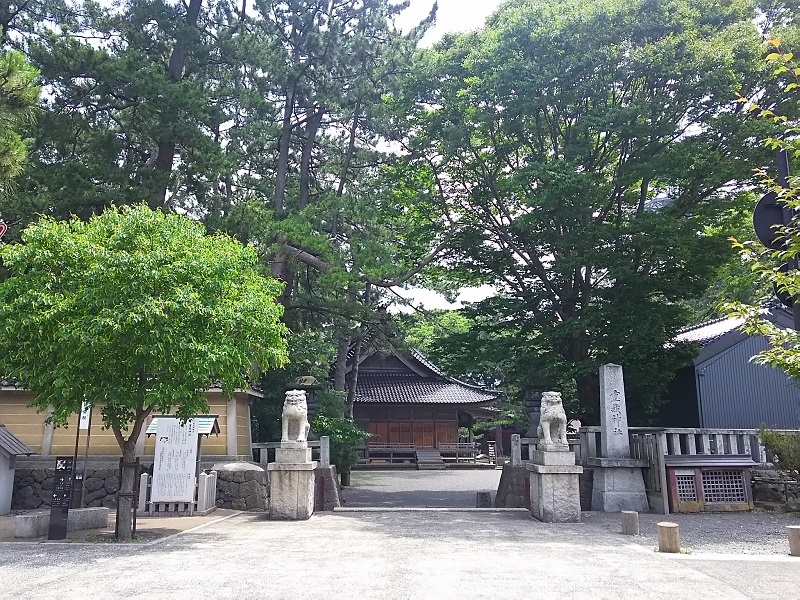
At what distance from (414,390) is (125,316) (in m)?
29.2

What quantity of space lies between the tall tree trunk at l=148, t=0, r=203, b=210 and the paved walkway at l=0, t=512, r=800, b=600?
10524mm

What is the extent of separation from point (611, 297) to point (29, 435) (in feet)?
54.7

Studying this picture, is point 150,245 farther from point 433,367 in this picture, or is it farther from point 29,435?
point 433,367

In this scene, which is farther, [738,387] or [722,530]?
[738,387]

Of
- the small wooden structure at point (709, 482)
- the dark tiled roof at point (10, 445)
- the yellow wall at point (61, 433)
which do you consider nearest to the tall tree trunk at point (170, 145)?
the yellow wall at point (61, 433)

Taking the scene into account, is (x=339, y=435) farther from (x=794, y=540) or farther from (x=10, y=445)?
(x=794, y=540)

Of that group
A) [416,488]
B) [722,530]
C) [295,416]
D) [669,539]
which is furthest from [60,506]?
[416,488]

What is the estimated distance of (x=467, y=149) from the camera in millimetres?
19547

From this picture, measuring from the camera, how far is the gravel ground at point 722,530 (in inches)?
402

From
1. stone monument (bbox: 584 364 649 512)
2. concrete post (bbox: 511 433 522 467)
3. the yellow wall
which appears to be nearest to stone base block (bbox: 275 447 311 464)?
the yellow wall

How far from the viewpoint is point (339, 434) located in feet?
67.8

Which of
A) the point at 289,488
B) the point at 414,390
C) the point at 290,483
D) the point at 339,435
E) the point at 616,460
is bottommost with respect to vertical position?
the point at 289,488

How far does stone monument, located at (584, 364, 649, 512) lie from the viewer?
49.4 feet

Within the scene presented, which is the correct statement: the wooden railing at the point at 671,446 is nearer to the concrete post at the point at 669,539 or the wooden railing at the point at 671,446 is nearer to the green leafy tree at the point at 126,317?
the concrete post at the point at 669,539
